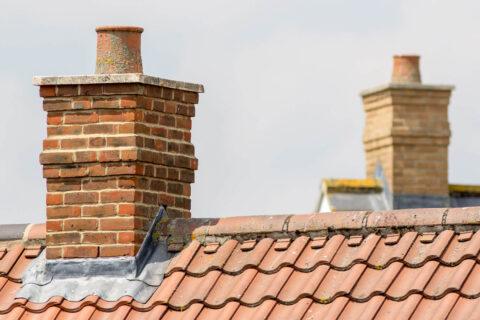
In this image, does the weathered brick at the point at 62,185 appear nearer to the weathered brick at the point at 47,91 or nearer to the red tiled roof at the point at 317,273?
the weathered brick at the point at 47,91

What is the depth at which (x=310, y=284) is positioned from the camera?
13.8 metres

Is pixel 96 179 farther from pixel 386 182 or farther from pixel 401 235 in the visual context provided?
pixel 386 182

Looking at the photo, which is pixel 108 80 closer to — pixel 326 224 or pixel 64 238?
pixel 64 238

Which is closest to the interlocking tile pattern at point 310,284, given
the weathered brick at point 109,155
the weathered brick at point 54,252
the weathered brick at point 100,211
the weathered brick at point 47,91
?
the weathered brick at point 54,252

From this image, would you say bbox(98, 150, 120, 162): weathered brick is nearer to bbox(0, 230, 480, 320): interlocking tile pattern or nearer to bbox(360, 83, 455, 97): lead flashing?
bbox(0, 230, 480, 320): interlocking tile pattern

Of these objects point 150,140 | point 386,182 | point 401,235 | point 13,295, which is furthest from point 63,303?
point 386,182

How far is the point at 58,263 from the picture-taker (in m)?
15.3

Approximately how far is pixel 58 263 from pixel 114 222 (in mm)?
502

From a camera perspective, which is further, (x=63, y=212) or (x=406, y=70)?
(x=406, y=70)

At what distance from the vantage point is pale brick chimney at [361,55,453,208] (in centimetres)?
3397

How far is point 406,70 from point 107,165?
20608 millimetres

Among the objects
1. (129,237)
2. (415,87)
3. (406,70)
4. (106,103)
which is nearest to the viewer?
(129,237)

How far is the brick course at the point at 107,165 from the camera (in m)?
15.3

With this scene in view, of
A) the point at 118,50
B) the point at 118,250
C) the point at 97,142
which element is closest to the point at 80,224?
the point at 118,250
